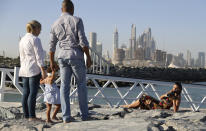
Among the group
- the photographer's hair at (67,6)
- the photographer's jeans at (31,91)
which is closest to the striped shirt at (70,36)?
the photographer's hair at (67,6)

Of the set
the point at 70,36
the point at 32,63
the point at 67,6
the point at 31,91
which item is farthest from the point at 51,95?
the point at 67,6

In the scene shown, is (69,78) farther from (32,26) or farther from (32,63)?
(32,26)

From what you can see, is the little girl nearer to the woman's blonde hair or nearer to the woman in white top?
the woman in white top

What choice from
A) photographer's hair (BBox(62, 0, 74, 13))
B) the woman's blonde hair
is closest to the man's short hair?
photographer's hair (BBox(62, 0, 74, 13))

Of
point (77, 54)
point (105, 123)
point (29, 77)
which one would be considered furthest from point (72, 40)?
point (105, 123)

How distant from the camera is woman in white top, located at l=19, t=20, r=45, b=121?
11.6ft

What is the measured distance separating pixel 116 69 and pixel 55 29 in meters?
50.9

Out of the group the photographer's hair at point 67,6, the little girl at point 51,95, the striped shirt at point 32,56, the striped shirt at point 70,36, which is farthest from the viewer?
the little girl at point 51,95

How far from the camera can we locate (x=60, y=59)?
3.32 m

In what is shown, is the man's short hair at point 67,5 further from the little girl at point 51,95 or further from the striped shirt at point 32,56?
the little girl at point 51,95

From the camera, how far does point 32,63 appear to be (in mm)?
3572

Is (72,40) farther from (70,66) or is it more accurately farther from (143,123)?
(143,123)

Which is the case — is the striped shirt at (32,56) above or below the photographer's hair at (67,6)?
below

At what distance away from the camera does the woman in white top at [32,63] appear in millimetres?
3545
